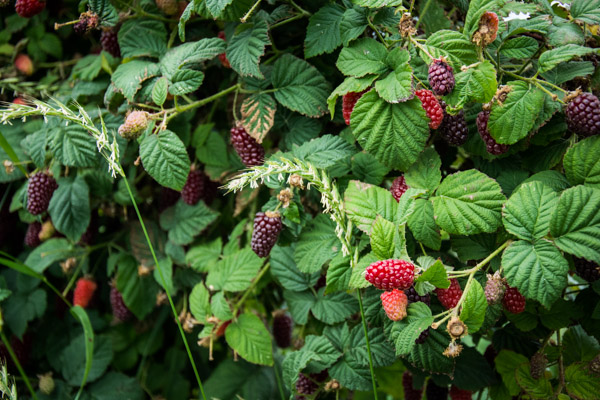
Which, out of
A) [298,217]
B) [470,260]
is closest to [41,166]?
[298,217]

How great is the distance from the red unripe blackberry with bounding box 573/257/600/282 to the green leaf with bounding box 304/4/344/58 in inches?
25.0

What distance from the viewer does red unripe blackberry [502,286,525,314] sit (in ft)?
2.97

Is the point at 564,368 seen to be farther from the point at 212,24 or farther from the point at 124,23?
the point at 124,23

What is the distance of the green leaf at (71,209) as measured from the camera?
1.36 meters

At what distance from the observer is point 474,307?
2.70 ft

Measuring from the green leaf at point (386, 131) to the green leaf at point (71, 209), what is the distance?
2.66 ft

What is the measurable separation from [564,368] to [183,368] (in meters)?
1.24

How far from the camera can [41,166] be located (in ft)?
4.23

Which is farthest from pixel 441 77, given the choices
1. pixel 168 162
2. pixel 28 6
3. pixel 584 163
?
pixel 28 6

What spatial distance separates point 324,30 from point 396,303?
61 cm

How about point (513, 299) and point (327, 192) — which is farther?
point (513, 299)

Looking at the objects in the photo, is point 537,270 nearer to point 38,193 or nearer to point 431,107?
point 431,107

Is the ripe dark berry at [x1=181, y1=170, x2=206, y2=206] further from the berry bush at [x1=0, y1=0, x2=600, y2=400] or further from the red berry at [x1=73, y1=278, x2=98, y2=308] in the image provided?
the red berry at [x1=73, y1=278, x2=98, y2=308]

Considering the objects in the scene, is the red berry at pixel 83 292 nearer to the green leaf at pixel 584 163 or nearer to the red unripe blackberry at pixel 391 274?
the red unripe blackberry at pixel 391 274
